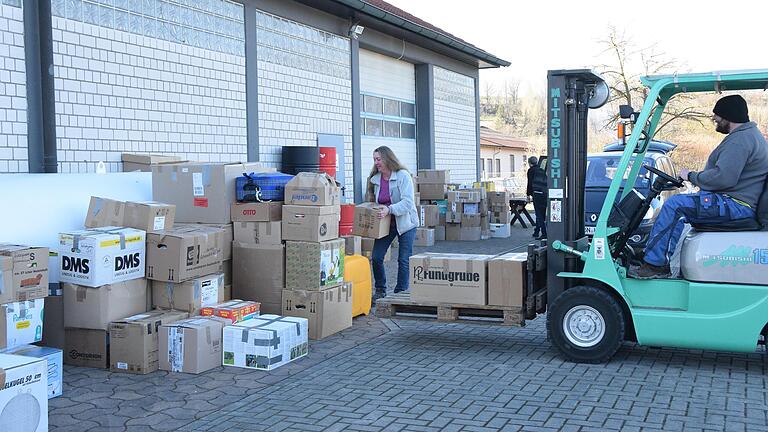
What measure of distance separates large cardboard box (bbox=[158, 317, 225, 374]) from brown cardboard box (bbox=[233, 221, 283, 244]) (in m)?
1.49

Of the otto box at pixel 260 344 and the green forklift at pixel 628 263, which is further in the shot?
the otto box at pixel 260 344

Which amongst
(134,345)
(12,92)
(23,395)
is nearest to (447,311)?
(134,345)

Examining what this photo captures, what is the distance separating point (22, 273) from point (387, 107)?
48.2ft

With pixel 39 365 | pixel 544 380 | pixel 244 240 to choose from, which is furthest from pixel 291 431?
pixel 244 240

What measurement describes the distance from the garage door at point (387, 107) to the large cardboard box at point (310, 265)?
998 cm

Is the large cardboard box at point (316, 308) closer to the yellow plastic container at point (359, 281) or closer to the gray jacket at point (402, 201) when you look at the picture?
the yellow plastic container at point (359, 281)

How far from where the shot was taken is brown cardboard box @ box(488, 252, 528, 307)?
7.46 metres

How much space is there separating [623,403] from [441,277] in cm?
233

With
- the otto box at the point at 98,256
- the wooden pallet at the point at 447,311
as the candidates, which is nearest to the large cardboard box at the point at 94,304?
the otto box at the point at 98,256

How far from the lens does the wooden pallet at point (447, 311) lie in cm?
749

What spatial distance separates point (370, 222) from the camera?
971 centimetres

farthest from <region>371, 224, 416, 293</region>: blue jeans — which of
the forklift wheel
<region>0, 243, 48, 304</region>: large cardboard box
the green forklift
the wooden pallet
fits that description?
<region>0, 243, 48, 304</region>: large cardboard box

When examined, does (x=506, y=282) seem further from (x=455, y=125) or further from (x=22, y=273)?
(x=455, y=125)

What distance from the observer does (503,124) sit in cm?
8512
